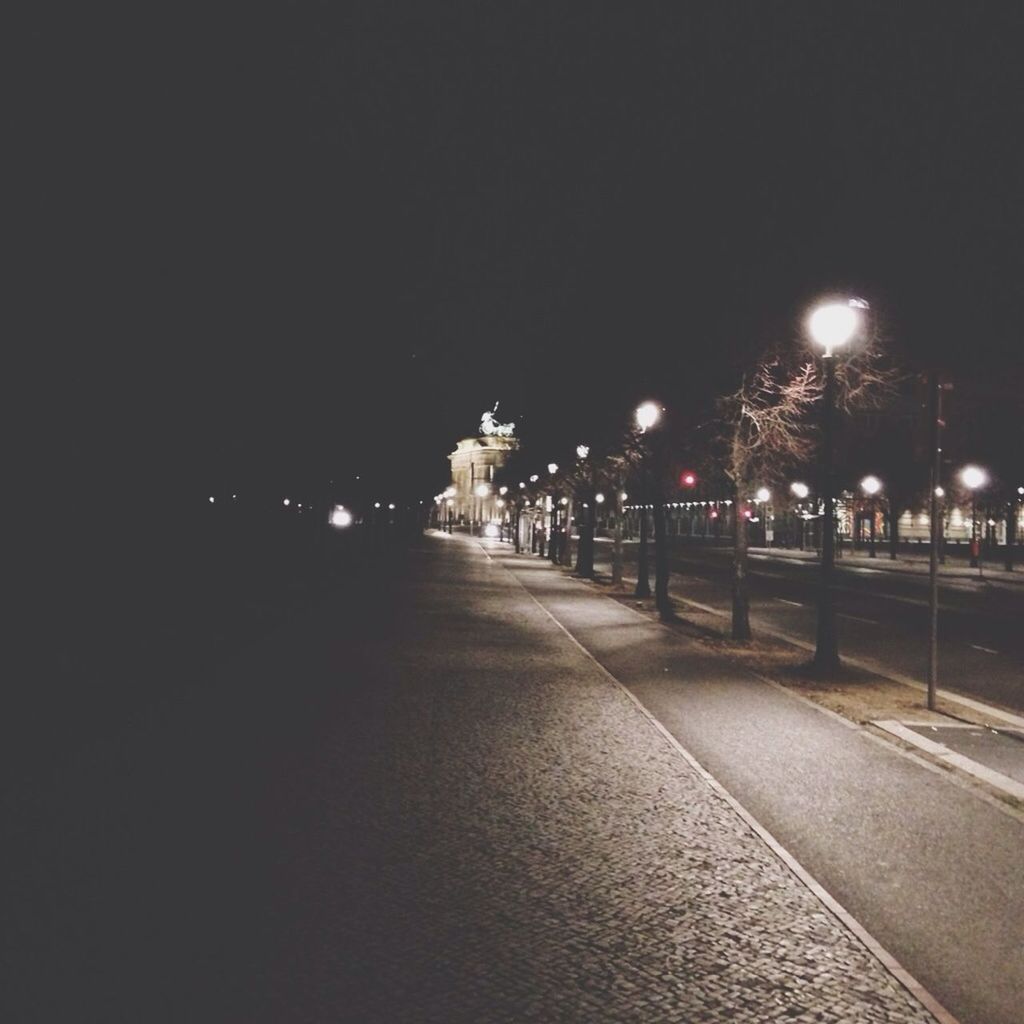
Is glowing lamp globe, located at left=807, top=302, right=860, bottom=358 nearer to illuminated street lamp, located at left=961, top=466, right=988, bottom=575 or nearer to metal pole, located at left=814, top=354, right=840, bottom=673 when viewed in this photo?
metal pole, located at left=814, top=354, right=840, bottom=673

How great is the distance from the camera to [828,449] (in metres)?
15.6

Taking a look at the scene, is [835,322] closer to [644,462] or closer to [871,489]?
[644,462]

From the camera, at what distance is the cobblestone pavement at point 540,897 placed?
15.3ft

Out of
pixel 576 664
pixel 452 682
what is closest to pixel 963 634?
pixel 576 664

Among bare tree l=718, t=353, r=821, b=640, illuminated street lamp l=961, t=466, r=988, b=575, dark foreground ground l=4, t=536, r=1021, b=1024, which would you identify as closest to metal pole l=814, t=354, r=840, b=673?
bare tree l=718, t=353, r=821, b=640

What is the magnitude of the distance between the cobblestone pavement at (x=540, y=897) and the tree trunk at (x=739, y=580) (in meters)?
9.29

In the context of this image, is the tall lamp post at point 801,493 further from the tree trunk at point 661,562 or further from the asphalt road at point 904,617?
the tree trunk at point 661,562

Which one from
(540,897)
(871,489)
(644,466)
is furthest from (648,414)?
(871,489)

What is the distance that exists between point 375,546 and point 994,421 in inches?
1553

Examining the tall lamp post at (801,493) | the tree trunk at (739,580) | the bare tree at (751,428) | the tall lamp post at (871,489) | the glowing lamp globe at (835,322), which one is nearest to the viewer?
the glowing lamp globe at (835,322)

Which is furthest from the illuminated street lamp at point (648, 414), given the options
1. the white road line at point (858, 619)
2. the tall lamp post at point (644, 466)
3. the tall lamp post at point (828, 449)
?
the tall lamp post at point (828, 449)

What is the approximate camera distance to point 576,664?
16.5 metres

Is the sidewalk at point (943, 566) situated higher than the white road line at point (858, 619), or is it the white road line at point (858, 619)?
the sidewalk at point (943, 566)

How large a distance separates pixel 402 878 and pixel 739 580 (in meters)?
14.7
